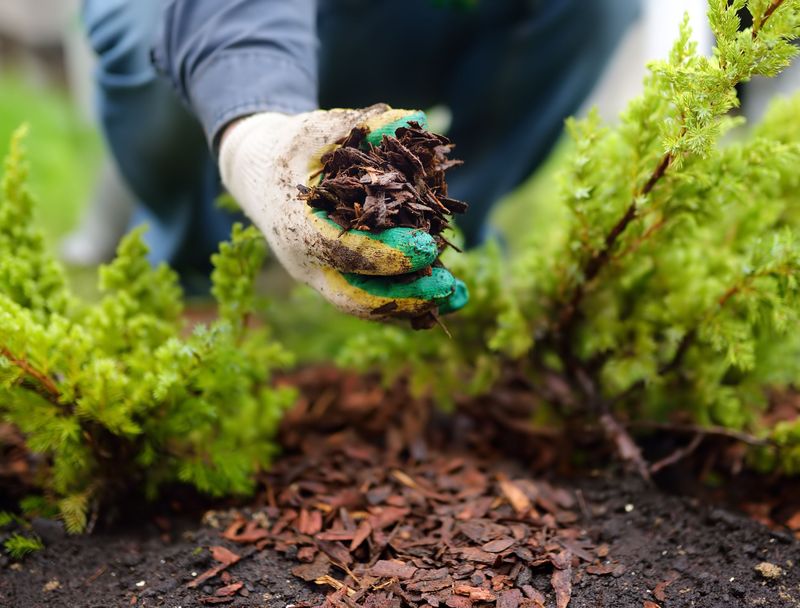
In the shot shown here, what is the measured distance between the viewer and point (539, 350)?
2.15 metres

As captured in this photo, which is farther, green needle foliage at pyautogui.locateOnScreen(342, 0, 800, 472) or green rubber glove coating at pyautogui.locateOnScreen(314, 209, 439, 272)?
green needle foliage at pyautogui.locateOnScreen(342, 0, 800, 472)

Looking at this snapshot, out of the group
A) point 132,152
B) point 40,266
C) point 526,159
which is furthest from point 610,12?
point 40,266

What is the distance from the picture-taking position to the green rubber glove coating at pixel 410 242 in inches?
51.3

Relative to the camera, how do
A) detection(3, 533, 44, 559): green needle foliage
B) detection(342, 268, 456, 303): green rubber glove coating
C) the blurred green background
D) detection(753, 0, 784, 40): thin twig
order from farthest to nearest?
the blurred green background → detection(3, 533, 44, 559): green needle foliage → detection(342, 268, 456, 303): green rubber glove coating → detection(753, 0, 784, 40): thin twig

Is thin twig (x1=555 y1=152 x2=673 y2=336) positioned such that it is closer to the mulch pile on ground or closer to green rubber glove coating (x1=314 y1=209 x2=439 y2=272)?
the mulch pile on ground

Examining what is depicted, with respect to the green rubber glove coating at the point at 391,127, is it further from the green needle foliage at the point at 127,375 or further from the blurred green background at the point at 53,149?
the blurred green background at the point at 53,149

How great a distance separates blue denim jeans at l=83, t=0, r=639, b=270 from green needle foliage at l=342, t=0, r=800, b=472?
1451 mm

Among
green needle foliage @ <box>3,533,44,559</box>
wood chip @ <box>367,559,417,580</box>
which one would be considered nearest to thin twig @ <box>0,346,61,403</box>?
green needle foliage @ <box>3,533,44,559</box>

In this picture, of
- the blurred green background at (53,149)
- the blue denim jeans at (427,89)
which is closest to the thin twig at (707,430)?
the blue denim jeans at (427,89)

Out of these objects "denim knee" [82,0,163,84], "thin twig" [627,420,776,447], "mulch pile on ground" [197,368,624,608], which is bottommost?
"mulch pile on ground" [197,368,624,608]

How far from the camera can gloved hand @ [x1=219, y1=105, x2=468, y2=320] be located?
1.32m

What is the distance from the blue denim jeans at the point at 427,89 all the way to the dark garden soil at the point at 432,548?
5.61ft

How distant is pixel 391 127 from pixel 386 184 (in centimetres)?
15

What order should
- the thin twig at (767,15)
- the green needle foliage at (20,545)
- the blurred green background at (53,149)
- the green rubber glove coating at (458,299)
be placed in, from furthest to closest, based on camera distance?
the blurred green background at (53,149) < the green rubber glove coating at (458,299) < the green needle foliage at (20,545) < the thin twig at (767,15)
